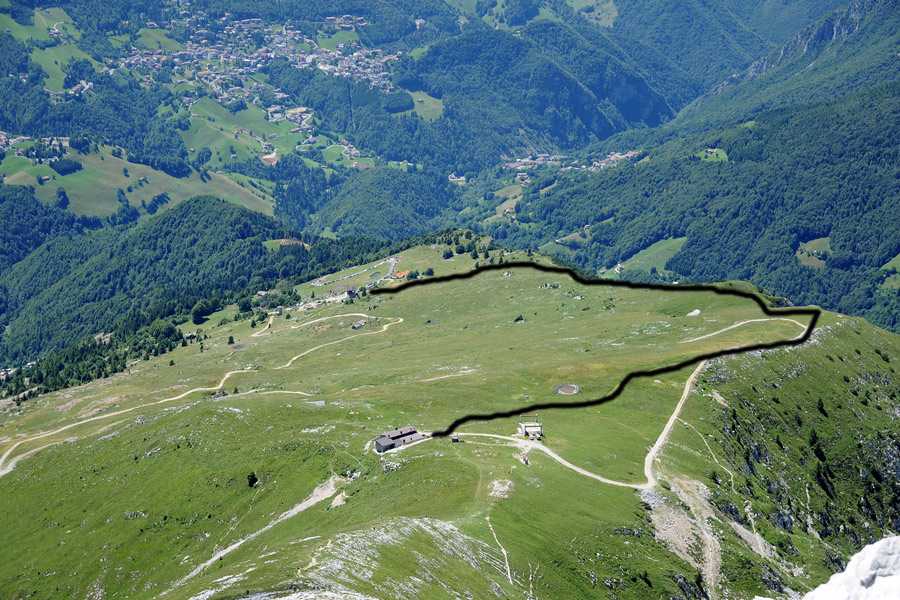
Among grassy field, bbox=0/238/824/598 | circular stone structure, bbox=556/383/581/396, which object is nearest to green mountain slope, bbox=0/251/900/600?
grassy field, bbox=0/238/824/598

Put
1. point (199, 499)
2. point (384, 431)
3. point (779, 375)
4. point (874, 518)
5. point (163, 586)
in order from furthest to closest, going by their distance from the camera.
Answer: point (779, 375), point (874, 518), point (384, 431), point (199, 499), point (163, 586)

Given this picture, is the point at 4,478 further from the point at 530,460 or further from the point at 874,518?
the point at 874,518

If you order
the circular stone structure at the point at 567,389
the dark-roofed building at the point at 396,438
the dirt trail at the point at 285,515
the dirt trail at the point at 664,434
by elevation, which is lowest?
the dirt trail at the point at 664,434

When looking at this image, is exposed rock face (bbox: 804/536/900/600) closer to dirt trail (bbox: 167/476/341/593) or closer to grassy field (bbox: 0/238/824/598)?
grassy field (bbox: 0/238/824/598)

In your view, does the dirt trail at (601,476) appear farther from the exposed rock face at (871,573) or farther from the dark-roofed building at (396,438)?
the exposed rock face at (871,573)

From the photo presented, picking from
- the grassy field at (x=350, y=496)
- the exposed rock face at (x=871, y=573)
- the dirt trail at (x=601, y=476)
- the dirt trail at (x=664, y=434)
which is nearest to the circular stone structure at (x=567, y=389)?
the grassy field at (x=350, y=496)

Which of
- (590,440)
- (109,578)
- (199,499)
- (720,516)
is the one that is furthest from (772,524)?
(109,578)
